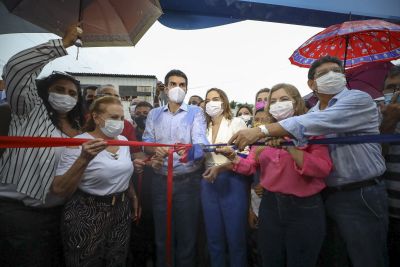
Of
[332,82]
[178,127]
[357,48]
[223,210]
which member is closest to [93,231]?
[223,210]

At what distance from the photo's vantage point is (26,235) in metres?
1.85

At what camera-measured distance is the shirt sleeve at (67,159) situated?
1940 millimetres

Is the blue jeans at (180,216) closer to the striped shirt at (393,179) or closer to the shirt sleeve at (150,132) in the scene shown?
the shirt sleeve at (150,132)

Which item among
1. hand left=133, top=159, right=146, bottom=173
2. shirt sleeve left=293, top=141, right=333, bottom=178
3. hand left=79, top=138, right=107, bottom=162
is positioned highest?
hand left=79, top=138, right=107, bottom=162

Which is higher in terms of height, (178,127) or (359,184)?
(178,127)

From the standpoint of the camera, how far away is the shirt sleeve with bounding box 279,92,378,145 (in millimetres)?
1785

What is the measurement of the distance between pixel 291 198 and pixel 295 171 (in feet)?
0.77

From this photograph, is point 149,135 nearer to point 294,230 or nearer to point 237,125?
point 237,125

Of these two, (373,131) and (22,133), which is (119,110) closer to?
(22,133)

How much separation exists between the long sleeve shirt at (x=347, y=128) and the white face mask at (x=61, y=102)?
1.88m

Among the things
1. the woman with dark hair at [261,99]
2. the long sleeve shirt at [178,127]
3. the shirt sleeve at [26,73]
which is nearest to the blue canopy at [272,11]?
the woman with dark hair at [261,99]

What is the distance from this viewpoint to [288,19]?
458 centimetres

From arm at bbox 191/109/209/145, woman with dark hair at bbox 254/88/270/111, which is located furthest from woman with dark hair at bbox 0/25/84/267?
woman with dark hair at bbox 254/88/270/111

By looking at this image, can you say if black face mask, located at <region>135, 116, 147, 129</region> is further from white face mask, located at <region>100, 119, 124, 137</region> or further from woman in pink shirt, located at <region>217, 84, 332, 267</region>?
woman in pink shirt, located at <region>217, 84, 332, 267</region>
